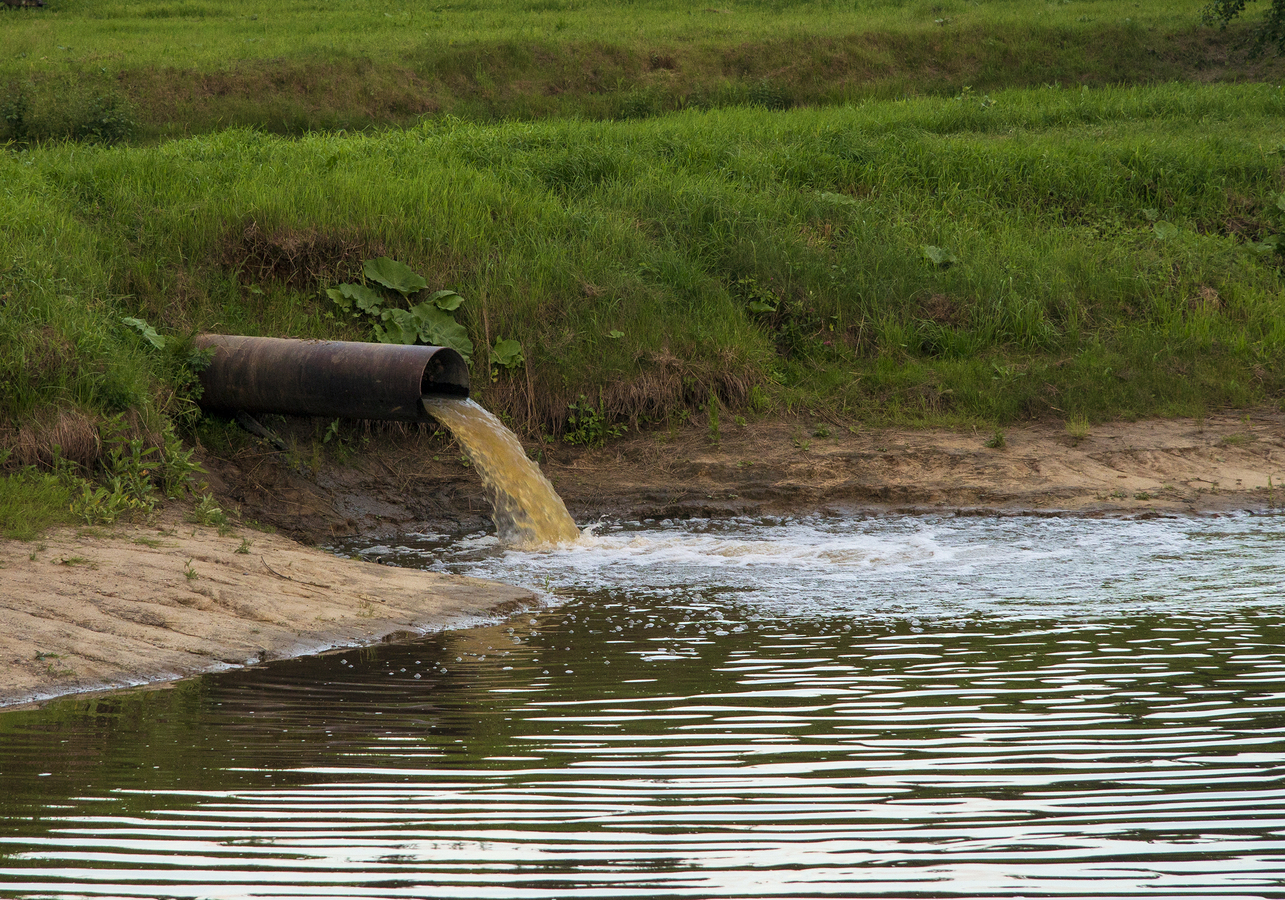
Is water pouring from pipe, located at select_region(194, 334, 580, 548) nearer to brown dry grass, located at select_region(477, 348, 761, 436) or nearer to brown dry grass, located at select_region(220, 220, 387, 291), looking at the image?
brown dry grass, located at select_region(477, 348, 761, 436)

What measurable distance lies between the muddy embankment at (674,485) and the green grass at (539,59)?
9139mm

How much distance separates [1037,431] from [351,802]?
7.99 metres

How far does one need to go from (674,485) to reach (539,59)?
13071 mm

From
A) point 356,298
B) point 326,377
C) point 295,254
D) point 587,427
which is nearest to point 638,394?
point 587,427

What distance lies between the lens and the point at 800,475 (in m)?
10.0

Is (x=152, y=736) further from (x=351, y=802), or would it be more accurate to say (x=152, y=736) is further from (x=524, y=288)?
(x=524, y=288)

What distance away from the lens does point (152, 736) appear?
457 cm

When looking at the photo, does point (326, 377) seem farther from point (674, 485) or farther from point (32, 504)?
point (674, 485)

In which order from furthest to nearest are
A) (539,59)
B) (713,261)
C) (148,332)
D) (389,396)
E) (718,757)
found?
(539,59)
(713,261)
(148,332)
(389,396)
(718,757)

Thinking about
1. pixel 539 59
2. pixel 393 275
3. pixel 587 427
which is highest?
pixel 539 59

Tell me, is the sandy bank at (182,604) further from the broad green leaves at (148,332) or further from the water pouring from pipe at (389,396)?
the broad green leaves at (148,332)

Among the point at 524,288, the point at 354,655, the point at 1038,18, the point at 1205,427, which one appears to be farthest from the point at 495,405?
the point at 1038,18

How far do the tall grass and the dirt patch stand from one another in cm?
41

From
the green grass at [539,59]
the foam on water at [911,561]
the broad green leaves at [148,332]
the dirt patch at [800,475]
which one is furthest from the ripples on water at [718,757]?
the green grass at [539,59]
